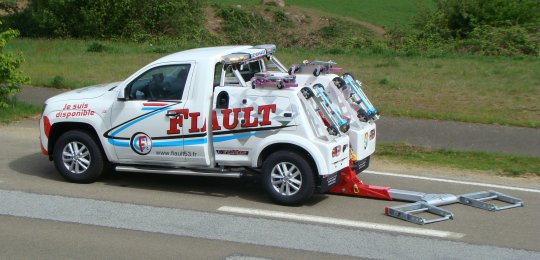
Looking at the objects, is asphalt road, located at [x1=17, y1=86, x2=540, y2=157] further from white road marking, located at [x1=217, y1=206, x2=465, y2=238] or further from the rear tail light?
white road marking, located at [x1=217, y1=206, x2=465, y2=238]

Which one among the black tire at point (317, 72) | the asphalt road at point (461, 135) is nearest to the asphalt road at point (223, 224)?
the black tire at point (317, 72)

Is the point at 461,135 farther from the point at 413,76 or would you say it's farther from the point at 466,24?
the point at 466,24

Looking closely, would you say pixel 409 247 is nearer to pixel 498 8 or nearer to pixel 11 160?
pixel 11 160

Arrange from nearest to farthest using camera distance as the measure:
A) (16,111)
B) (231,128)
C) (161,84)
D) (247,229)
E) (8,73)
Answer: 1. (247,229)
2. (231,128)
3. (161,84)
4. (8,73)
5. (16,111)

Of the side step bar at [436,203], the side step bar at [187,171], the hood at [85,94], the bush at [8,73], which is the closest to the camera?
the side step bar at [436,203]

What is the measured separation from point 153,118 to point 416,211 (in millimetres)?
3468

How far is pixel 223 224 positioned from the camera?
28.5ft

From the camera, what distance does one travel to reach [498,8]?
3158 cm

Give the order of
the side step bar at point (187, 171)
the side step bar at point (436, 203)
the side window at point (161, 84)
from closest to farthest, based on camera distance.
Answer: the side step bar at point (436, 203)
the side step bar at point (187, 171)
the side window at point (161, 84)

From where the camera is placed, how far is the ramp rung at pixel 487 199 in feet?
31.0

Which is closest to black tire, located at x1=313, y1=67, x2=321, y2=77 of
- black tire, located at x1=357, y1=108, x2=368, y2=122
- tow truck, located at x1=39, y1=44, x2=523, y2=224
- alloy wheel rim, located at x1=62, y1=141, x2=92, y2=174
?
tow truck, located at x1=39, y1=44, x2=523, y2=224

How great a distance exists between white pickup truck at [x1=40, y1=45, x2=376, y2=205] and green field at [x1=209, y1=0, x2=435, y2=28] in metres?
40.4

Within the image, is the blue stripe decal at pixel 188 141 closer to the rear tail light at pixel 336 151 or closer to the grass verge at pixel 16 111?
the rear tail light at pixel 336 151

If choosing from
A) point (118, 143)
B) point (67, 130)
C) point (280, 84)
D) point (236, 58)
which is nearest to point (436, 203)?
point (280, 84)
